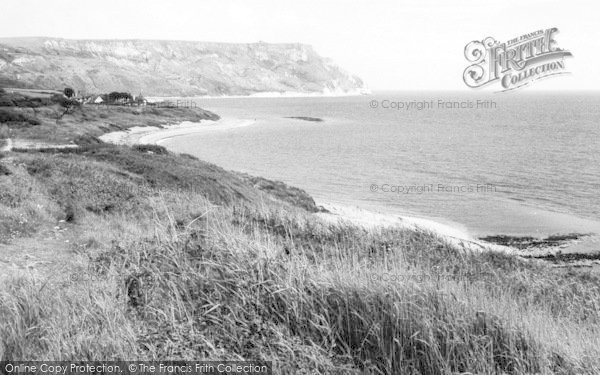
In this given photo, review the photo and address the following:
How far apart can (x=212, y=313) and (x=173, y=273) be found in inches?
34.8

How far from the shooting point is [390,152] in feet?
→ 212

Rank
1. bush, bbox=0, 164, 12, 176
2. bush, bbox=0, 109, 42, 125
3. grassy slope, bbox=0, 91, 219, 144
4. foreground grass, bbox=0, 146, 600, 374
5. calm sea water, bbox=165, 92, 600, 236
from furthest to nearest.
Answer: bush, bbox=0, 109, 42, 125 → grassy slope, bbox=0, 91, 219, 144 → calm sea water, bbox=165, 92, 600, 236 → bush, bbox=0, 164, 12, 176 → foreground grass, bbox=0, 146, 600, 374

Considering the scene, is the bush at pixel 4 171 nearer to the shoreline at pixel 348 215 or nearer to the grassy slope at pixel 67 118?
the shoreline at pixel 348 215

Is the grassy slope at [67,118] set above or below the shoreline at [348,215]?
above

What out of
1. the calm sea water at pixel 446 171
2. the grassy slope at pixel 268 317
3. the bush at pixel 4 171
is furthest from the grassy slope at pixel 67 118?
the grassy slope at pixel 268 317

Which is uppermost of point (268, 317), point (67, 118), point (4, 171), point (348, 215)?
point (67, 118)

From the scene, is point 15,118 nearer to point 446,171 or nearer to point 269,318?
point 446,171

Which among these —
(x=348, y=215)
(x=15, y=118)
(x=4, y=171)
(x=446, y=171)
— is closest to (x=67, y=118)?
(x=15, y=118)

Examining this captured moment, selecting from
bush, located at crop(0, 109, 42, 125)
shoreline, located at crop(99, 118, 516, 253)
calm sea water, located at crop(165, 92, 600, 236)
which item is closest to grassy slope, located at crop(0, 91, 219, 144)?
bush, located at crop(0, 109, 42, 125)

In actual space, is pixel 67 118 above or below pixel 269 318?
above

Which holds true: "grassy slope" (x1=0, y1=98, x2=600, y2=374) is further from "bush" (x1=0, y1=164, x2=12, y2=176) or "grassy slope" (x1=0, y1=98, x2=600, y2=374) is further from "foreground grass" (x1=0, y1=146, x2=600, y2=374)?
"bush" (x1=0, y1=164, x2=12, y2=176)

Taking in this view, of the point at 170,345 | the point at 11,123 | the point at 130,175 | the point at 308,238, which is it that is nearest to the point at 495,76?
the point at 130,175

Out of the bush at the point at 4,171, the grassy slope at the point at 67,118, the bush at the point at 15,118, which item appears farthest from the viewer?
the bush at the point at 15,118

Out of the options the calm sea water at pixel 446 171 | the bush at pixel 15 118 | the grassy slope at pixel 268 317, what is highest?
the bush at pixel 15 118
